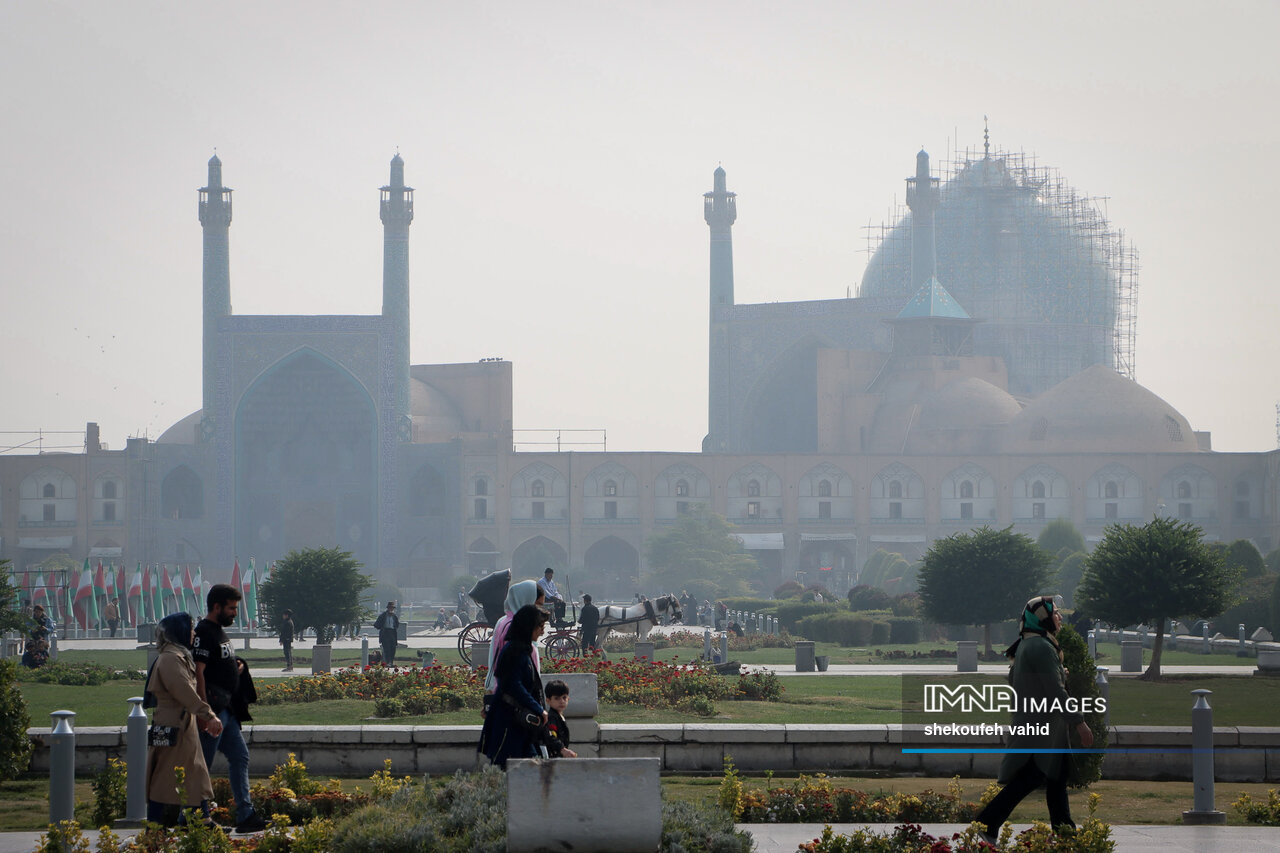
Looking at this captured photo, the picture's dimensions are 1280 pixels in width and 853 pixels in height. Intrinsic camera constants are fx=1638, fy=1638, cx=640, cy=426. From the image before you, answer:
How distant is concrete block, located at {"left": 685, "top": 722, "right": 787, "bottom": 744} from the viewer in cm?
978

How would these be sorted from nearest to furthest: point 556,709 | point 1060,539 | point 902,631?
point 556,709 → point 902,631 → point 1060,539

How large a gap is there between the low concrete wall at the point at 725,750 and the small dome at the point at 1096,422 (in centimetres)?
4668

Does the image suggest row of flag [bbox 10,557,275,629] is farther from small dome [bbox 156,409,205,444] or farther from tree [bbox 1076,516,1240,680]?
small dome [bbox 156,409,205,444]

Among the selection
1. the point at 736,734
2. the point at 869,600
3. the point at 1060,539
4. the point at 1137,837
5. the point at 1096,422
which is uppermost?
the point at 1096,422

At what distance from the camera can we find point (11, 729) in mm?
9141

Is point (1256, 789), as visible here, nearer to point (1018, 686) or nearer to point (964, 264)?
point (1018, 686)

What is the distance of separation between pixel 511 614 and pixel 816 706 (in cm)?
587

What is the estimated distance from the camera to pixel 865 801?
315 inches

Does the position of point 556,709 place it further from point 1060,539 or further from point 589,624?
point 1060,539

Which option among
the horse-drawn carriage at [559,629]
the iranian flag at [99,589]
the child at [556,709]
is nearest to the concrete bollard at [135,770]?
the child at [556,709]

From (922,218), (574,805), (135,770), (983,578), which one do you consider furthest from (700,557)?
(574,805)

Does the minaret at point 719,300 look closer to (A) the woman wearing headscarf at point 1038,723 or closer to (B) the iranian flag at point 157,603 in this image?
(B) the iranian flag at point 157,603

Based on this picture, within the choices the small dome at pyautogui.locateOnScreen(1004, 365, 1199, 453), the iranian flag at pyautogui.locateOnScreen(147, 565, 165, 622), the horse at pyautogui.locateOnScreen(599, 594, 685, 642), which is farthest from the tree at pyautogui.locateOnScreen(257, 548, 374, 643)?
the small dome at pyautogui.locateOnScreen(1004, 365, 1199, 453)

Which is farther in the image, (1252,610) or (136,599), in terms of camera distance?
(136,599)
